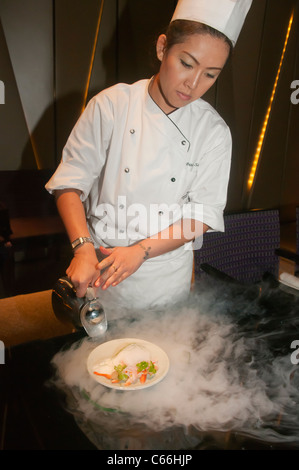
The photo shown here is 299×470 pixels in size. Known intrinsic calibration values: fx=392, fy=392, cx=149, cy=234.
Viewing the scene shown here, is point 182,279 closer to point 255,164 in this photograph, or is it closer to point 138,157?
point 138,157

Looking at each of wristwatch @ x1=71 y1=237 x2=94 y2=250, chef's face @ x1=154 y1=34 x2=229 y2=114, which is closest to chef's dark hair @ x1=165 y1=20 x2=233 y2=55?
chef's face @ x1=154 y1=34 x2=229 y2=114

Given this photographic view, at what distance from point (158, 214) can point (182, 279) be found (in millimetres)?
338

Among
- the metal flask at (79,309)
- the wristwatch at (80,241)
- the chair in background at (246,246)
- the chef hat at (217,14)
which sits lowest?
the chair in background at (246,246)

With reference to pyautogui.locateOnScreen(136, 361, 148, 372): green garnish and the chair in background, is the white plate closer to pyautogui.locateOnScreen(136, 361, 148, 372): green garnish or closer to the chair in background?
pyautogui.locateOnScreen(136, 361, 148, 372): green garnish

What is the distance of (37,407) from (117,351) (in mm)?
270

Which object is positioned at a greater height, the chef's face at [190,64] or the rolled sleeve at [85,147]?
the chef's face at [190,64]

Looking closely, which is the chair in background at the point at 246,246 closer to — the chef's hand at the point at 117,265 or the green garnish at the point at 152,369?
the chef's hand at the point at 117,265

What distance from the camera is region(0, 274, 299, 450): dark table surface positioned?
811 mm

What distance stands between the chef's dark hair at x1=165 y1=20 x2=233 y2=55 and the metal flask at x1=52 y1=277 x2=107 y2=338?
85cm

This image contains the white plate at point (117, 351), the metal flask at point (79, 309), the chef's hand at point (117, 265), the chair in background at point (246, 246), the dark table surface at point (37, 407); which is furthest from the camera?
the chair in background at point (246, 246)

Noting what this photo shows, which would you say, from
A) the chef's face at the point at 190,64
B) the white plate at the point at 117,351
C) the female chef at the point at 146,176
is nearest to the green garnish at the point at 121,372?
the white plate at the point at 117,351

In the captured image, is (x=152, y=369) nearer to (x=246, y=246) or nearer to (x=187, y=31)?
(x=187, y=31)

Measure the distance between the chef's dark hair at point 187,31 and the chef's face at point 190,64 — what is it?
0.01 metres

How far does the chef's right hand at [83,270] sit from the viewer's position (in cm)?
114
